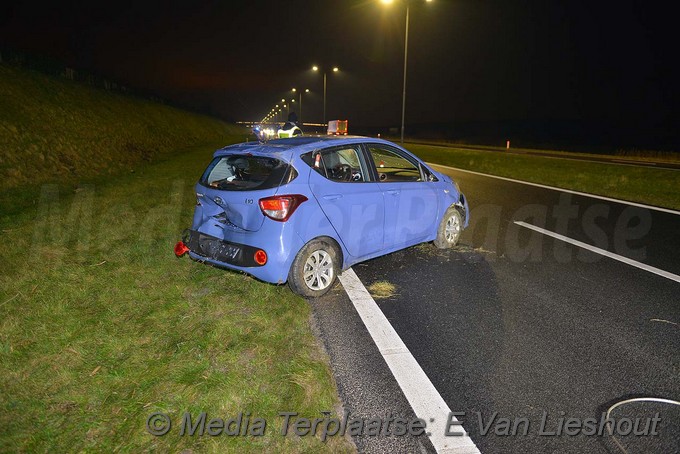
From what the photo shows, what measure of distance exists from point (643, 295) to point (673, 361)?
4.83ft

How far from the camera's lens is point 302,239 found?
4.43 m

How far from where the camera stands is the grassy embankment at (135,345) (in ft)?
8.90

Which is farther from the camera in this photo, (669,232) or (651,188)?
(651,188)

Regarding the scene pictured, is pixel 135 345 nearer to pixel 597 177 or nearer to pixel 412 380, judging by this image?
pixel 412 380

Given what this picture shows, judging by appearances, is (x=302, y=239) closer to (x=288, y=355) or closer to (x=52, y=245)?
(x=288, y=355)

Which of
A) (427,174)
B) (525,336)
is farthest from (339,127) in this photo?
(525,336)

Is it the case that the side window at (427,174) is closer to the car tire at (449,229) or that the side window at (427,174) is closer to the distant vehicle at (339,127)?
the car tire at (449,229)

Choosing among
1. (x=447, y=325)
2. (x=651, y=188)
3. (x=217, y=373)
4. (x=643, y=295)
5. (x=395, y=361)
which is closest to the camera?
(x=217, y=373)

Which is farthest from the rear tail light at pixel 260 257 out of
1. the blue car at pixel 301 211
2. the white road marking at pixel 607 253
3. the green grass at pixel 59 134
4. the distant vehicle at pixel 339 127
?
the distant vehicle at pixel 339 127

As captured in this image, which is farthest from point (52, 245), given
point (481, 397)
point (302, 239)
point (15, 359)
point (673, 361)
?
point (673, 361)

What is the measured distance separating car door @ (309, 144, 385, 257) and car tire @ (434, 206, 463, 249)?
141 cm

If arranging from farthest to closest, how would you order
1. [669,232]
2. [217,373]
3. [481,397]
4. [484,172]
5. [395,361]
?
[484,172] < [669,232] < [395,361] < [217,373] < [481,397]

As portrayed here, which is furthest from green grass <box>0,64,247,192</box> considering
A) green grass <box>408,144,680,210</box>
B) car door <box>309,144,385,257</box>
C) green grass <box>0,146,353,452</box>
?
green grass <box>408,144,680,210</box>

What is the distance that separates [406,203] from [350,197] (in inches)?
42.5
